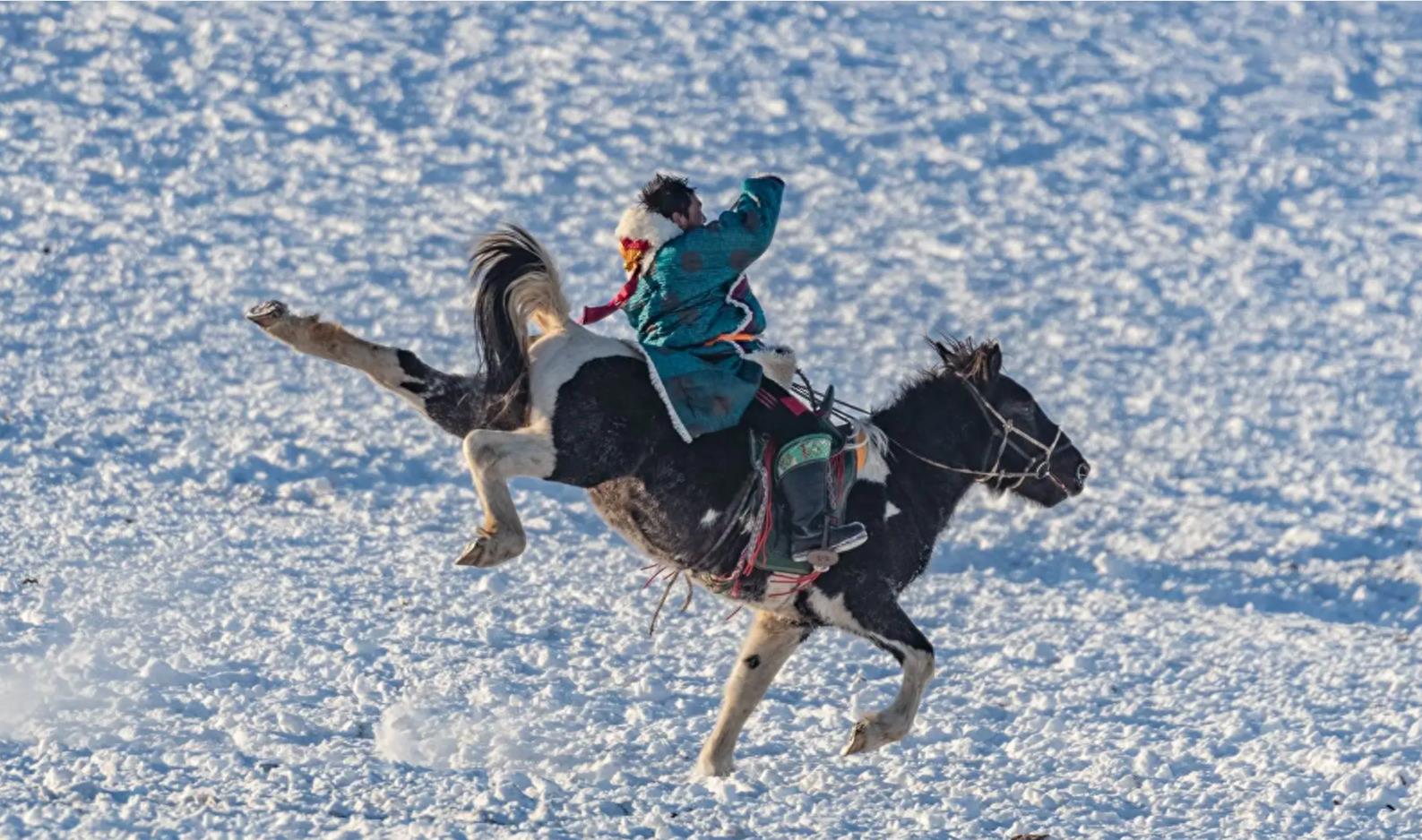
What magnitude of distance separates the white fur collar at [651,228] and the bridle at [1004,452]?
1.78 m

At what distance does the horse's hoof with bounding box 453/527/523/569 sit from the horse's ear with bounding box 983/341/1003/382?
255cm

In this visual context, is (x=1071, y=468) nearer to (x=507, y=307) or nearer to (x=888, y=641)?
(x=888, y=641)

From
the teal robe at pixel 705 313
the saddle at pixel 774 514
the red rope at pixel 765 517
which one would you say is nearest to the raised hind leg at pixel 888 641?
the saddle at pixel 774 514

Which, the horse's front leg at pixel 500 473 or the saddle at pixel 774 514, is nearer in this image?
the horse's front leg at pixel 500 473

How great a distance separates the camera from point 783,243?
15.4 metres

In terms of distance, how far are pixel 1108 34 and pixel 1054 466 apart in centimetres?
1064

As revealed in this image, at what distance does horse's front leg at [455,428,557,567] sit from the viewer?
6617mm

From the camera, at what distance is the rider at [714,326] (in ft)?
23.4

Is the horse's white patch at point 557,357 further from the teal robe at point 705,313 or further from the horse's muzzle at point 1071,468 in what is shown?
the horse's muzzle at point 1071,468

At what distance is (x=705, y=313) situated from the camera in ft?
23.9

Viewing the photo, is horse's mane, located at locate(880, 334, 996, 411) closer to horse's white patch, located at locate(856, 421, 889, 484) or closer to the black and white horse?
the black and white horse

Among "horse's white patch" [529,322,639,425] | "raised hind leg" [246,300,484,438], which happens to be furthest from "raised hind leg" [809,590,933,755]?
"raised hind leg" [246,300,484,438]

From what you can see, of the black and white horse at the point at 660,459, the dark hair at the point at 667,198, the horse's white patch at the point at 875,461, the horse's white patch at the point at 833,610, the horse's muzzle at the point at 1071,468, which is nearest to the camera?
the black and white horse at the point at 660,459

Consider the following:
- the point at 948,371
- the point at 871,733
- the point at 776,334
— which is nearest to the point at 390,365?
the point at 871,733
